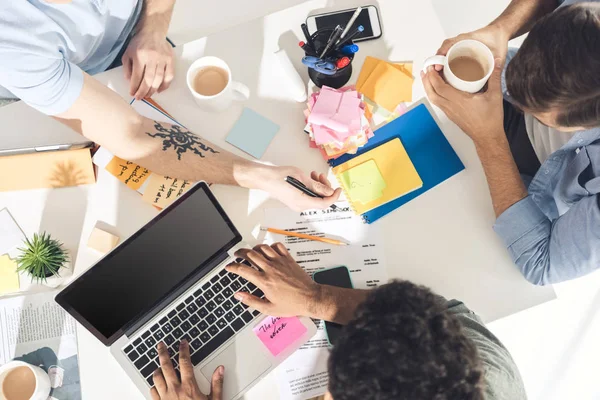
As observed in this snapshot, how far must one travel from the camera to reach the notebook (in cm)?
108

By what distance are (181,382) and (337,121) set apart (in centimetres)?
66

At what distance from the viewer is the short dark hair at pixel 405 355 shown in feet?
2.47

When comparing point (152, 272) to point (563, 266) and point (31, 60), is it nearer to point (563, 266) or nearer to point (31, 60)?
point (31, 60)

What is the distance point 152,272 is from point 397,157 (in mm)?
614

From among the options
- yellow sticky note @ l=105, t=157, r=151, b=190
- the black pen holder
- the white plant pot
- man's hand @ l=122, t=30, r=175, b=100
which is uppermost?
man's hand @ l=122, t=30, r=175, b=100

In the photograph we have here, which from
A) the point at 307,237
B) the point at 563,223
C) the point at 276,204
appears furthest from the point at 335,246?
the point at 563,223

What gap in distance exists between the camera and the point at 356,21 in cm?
116

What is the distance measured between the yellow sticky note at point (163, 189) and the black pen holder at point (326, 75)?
0.40 metres

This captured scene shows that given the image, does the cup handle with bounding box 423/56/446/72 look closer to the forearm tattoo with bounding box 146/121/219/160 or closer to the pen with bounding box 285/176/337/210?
the pen with bounding box 285/176/337/210

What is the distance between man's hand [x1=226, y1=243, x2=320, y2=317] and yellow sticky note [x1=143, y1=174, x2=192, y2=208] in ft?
0.68

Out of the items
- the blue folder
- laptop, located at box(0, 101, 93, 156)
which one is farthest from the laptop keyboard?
laptop, located at box(0, 101, 93, 156)

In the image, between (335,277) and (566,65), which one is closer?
(566,65)

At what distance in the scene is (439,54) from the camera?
1.05 metres

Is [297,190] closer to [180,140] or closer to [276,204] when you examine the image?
[276,204]
